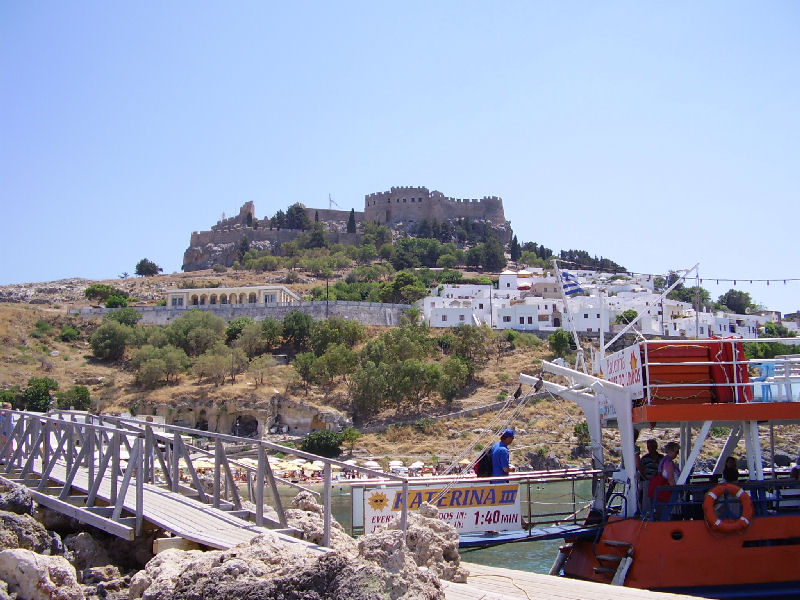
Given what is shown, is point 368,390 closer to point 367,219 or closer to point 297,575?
point 297,575

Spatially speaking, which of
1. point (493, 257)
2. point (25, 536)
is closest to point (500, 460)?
point (25, 536)

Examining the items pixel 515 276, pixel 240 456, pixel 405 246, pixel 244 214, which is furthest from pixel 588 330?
pixel 244 214

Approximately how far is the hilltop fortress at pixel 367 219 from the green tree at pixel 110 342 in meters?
50.6

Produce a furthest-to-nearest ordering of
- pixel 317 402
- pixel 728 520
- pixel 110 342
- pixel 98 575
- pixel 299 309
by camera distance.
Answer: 1. pixel 299 309
2. pixel 110 342
3. pixel 317 402
4. pixel 728 520
5. pixel 98 575

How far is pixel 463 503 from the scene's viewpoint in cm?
1152

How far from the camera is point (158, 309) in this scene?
73.1 meters

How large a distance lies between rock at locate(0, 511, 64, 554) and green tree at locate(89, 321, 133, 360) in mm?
57423

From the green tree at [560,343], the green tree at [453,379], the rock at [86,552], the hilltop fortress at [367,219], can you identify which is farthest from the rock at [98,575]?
the hilltop fortress at [367,219]

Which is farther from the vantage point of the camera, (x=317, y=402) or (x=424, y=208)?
(x=424, y=208)

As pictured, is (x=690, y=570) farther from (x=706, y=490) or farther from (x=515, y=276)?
(x=515, y=276)

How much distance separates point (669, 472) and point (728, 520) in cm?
126

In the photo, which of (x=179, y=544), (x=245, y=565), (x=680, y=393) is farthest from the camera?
(x=680, y=393)

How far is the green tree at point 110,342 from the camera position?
206ft

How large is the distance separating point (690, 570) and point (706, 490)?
48.6 inches
